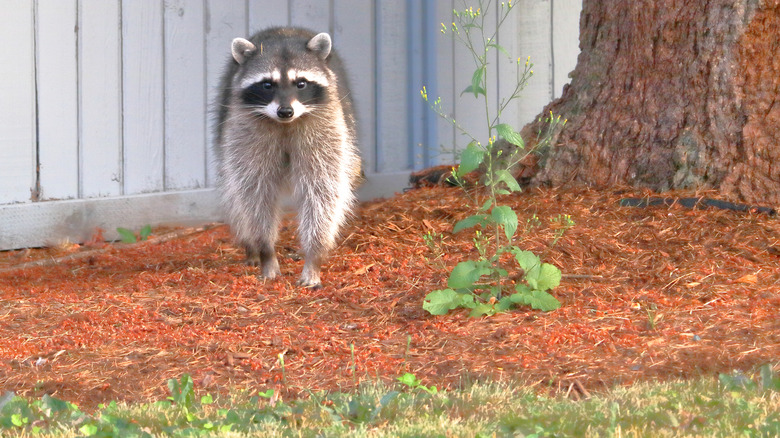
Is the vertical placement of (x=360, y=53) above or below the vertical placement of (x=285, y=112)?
above

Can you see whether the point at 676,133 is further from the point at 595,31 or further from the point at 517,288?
the point at 517,288

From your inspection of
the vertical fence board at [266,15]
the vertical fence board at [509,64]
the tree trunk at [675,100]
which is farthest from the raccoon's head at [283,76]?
the vertical fence board at [509,64]

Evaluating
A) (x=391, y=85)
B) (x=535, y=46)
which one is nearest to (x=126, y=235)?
(x=391, y=85)

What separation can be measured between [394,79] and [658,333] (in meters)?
4.61

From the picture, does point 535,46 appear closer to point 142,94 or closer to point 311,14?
point 311,14

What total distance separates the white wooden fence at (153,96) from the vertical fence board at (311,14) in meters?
0.01

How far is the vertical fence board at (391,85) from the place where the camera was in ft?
26.1

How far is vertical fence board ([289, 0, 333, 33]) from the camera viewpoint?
7492mm

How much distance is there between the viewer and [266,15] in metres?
7.38

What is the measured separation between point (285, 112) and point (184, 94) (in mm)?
2265

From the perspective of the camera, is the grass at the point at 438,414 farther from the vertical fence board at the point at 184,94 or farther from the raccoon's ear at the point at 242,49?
the vertical fence board at the point at 184,94

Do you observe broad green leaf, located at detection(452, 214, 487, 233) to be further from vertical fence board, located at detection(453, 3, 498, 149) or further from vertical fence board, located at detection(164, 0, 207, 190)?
vertical fence board, located at detection(453, 3, 498, 149)

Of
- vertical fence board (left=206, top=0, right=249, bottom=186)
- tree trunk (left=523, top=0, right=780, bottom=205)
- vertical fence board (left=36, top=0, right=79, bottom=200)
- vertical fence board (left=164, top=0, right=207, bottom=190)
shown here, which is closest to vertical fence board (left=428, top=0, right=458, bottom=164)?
vertical fence board (left=206, top=0, right=249, bottom=186)

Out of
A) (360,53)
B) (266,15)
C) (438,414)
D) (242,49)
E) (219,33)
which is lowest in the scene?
(438,414)
